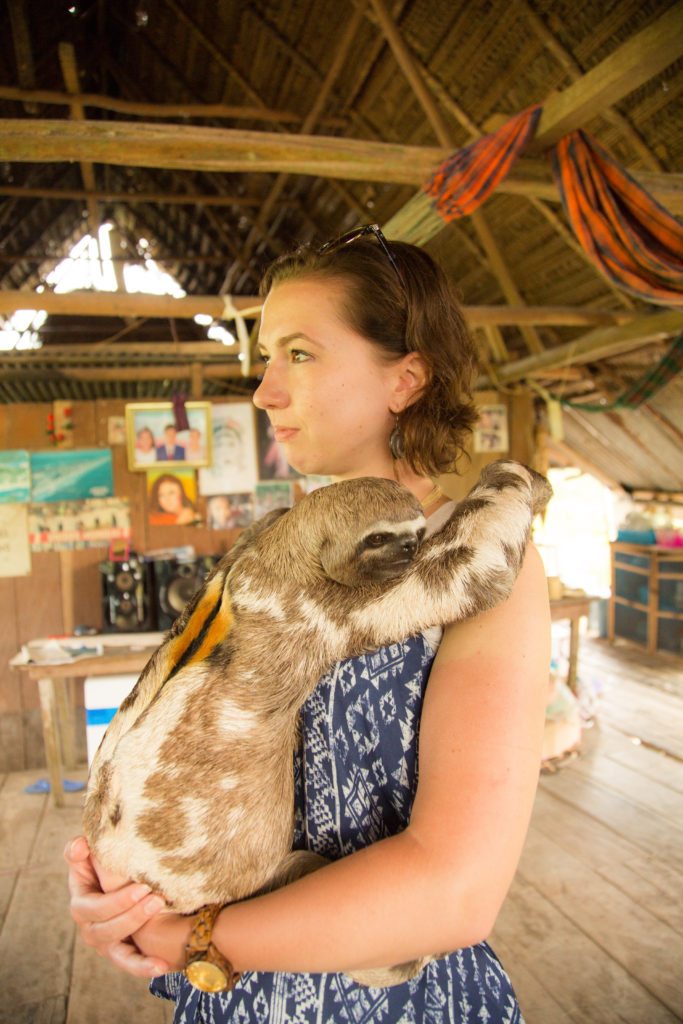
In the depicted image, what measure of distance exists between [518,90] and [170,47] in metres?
3.62

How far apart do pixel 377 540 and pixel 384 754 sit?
0.31m

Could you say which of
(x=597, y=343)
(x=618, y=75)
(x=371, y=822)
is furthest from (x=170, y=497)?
(x=371, y=822)

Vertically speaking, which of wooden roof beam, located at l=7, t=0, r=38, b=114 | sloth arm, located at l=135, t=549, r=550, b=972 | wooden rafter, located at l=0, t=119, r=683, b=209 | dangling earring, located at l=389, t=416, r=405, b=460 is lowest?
sloth arm, located at l=135, t=549, r=550, b=972

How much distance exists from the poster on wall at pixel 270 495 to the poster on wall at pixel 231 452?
3.8 inches

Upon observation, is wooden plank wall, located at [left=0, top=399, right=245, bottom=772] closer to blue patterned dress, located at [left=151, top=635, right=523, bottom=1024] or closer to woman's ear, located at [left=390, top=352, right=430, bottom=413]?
woman's ear, located at [left=390, top=352, right=430, bottom=413]

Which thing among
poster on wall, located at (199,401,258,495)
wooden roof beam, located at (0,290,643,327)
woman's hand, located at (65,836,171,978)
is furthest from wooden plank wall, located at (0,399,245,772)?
woman's hand, located at (65,836,171,978)

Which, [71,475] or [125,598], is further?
[71,475]

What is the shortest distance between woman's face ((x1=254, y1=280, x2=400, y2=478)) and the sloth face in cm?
20

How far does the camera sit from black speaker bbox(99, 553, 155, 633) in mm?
4664

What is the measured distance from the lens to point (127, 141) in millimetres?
2553

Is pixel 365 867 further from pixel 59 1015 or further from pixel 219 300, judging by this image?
pixel 219 300

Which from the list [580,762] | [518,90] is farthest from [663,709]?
[518,90]

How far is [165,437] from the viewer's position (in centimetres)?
493

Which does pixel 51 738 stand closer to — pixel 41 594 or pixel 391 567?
pixel 41 594
